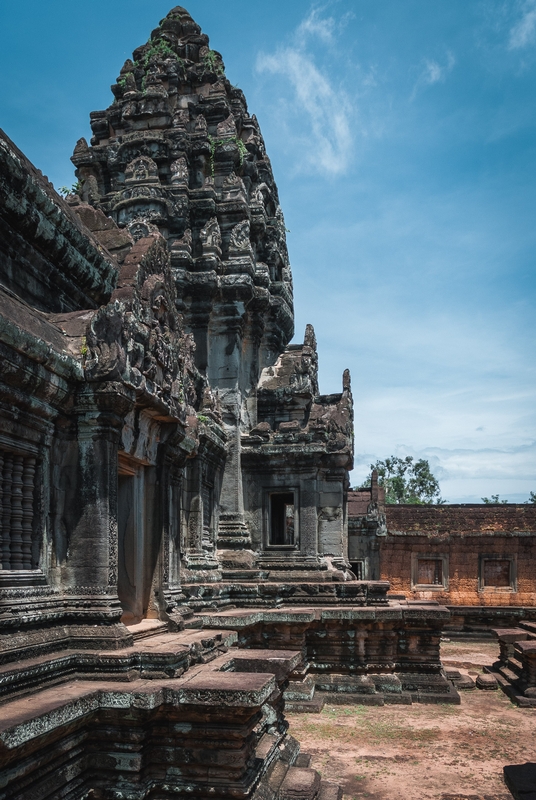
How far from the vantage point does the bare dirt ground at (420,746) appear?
766 centimetres

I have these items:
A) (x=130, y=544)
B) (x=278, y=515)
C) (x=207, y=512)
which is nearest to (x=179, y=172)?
(x=207, y=512)

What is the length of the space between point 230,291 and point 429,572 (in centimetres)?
1453

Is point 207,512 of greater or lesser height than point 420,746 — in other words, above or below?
above

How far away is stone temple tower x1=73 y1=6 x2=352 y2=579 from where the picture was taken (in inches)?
614

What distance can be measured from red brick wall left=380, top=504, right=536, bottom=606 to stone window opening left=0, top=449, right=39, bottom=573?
21.5 metres

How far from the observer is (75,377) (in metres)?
5.79

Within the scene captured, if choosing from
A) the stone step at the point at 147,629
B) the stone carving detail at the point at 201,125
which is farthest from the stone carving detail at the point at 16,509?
the stone carving detail at the point at 201,125

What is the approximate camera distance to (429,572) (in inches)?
1013

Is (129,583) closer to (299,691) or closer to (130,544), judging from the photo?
(130,544)

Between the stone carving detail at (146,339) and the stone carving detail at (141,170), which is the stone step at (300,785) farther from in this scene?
the stone carving detail at (141,170)

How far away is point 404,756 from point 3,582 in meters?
5.75

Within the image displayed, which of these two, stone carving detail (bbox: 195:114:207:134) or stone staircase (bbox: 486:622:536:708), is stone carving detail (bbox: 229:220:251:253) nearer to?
stone carving detail (bbox: 195:114:207:134)

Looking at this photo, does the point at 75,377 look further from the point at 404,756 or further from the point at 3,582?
the point at 404,756

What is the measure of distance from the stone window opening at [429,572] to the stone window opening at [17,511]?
21.7m
